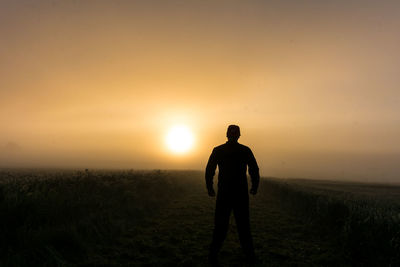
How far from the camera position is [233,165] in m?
7.64

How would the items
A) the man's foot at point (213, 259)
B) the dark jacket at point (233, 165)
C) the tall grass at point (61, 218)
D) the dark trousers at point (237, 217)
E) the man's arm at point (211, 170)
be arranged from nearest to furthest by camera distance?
the tall grass at point (61, 218)
the man's foot at point (213, 259)
the dark trousers at point (237, 217)
the dark jacket at point (233, 165)
the man's arm at point (211, 170)

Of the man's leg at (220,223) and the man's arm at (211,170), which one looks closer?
the man's leg at (220,223)

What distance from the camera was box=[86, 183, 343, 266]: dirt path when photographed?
7.38 meters

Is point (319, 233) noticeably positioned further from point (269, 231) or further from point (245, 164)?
point (245, 164)

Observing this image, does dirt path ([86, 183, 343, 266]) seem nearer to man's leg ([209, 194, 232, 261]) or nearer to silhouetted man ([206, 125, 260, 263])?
man's leg ([209, 194, 232, 261])

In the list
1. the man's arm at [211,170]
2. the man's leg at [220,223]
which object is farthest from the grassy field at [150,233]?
the man's arm at [211,170]

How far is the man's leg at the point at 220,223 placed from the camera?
24.0ft

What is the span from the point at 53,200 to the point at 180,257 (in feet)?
16.4

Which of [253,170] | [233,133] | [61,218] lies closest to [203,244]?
[253,170]

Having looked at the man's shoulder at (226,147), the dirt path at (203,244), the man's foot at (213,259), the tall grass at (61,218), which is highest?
the man's shoulder at (226,147)

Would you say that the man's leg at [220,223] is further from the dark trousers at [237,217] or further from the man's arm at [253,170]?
the man's arm at [253,170]

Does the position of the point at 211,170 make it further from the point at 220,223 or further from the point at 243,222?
the point at 243,222

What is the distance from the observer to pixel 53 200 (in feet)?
32.1

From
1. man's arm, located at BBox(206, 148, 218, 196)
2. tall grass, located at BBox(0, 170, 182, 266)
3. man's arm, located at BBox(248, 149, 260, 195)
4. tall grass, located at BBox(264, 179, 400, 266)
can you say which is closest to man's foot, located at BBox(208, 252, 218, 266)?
man's arm, located at BBox(206, 148, 218, 196)
